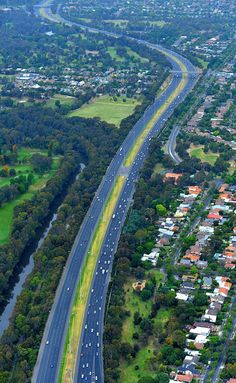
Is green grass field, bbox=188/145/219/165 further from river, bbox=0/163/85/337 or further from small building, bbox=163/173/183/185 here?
river, bbox=0/163/85/337

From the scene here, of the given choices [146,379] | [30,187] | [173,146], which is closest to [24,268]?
[30,187]

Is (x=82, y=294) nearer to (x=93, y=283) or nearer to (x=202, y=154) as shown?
(x=93, y=283)

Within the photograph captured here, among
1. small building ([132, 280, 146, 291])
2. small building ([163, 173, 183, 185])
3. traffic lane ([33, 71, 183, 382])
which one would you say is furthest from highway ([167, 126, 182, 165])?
small building ([132, 280, 146, 291])

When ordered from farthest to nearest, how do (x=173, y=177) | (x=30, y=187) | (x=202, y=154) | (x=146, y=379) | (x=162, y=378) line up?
(x=202, y=154) → (x=30, y=187) → (x=173, y=177) → (x=162, y=378) → (x=146, y=379)

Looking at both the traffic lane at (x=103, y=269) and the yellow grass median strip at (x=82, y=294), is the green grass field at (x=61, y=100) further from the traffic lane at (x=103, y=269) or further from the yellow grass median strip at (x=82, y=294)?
the yellow grass median strip at (x=82, y=294)

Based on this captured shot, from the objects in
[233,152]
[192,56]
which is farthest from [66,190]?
[192,56]
